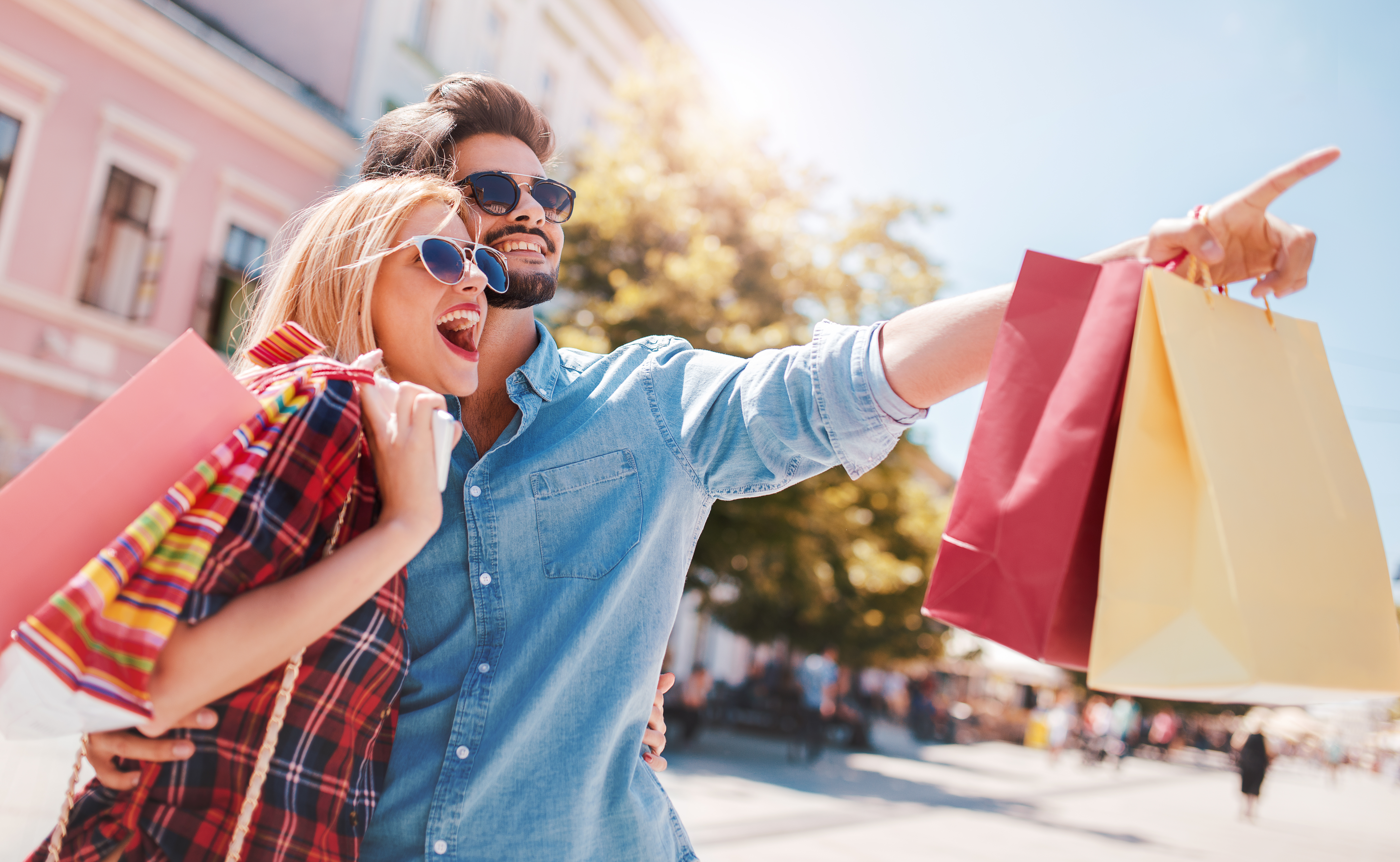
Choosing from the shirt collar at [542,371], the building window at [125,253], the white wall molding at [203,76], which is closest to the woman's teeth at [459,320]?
the shirt collar at [542,371]

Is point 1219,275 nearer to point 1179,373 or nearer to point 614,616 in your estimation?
point 1179,373

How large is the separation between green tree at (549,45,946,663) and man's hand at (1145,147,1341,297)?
9.42 meters

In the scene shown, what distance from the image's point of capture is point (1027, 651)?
3.50 feet

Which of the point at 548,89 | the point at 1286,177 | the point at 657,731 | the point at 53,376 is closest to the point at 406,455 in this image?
the point at 657,731

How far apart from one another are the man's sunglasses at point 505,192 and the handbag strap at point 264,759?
101 cm

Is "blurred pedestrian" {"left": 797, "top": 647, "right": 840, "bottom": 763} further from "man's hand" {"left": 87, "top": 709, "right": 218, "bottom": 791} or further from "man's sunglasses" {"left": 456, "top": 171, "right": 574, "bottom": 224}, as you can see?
"man's hand" {"left": 87, "top": 709, "right": 218, "bottom": 791}

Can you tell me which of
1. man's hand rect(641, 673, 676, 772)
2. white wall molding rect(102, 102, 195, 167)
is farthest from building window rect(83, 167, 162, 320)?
man's hand rect(641, 673, 676, 772)

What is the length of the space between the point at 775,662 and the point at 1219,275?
92.1 ft

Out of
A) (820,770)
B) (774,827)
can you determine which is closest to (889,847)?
(774,827)

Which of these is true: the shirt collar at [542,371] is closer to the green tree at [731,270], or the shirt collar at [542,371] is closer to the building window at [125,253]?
the green tree at [731,270]

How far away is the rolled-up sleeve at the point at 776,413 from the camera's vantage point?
1.53 meters

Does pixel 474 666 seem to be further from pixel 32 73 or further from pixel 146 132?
pixel 146 132

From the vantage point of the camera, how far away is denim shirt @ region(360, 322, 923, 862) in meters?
1.51

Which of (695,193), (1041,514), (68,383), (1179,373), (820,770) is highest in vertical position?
(695,193)
